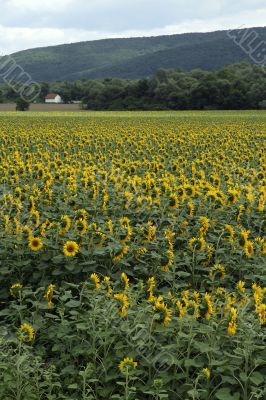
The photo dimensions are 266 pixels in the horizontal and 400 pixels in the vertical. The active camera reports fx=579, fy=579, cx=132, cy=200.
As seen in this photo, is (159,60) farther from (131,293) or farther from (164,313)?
(164,313)

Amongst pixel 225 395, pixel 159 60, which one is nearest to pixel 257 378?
pixel 225 395

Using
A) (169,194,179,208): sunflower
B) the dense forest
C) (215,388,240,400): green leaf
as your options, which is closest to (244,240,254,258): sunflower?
(169,194,179,208): sunflower

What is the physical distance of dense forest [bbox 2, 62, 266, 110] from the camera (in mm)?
65625

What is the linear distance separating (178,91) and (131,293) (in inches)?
2725

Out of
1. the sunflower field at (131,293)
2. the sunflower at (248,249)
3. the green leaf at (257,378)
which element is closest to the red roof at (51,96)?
the sunflower field at (131,293)

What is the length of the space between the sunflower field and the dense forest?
2204 inches

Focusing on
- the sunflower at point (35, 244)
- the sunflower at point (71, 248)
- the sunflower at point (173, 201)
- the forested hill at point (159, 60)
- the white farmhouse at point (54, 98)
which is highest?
the forested hill at point (159, 60)

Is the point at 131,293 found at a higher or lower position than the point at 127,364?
higher

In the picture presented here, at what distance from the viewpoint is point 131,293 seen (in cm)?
504

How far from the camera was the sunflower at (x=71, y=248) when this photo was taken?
19.8 ft

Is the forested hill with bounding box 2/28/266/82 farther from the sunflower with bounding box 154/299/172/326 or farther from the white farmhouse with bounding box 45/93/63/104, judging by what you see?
the sunflower with bounding box 154/299/172/326

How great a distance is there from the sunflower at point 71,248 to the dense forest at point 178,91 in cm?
5834

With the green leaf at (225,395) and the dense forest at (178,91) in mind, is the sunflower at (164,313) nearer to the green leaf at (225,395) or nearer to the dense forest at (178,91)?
the green leaf at (225,395)

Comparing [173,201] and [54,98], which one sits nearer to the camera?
[173,201]
